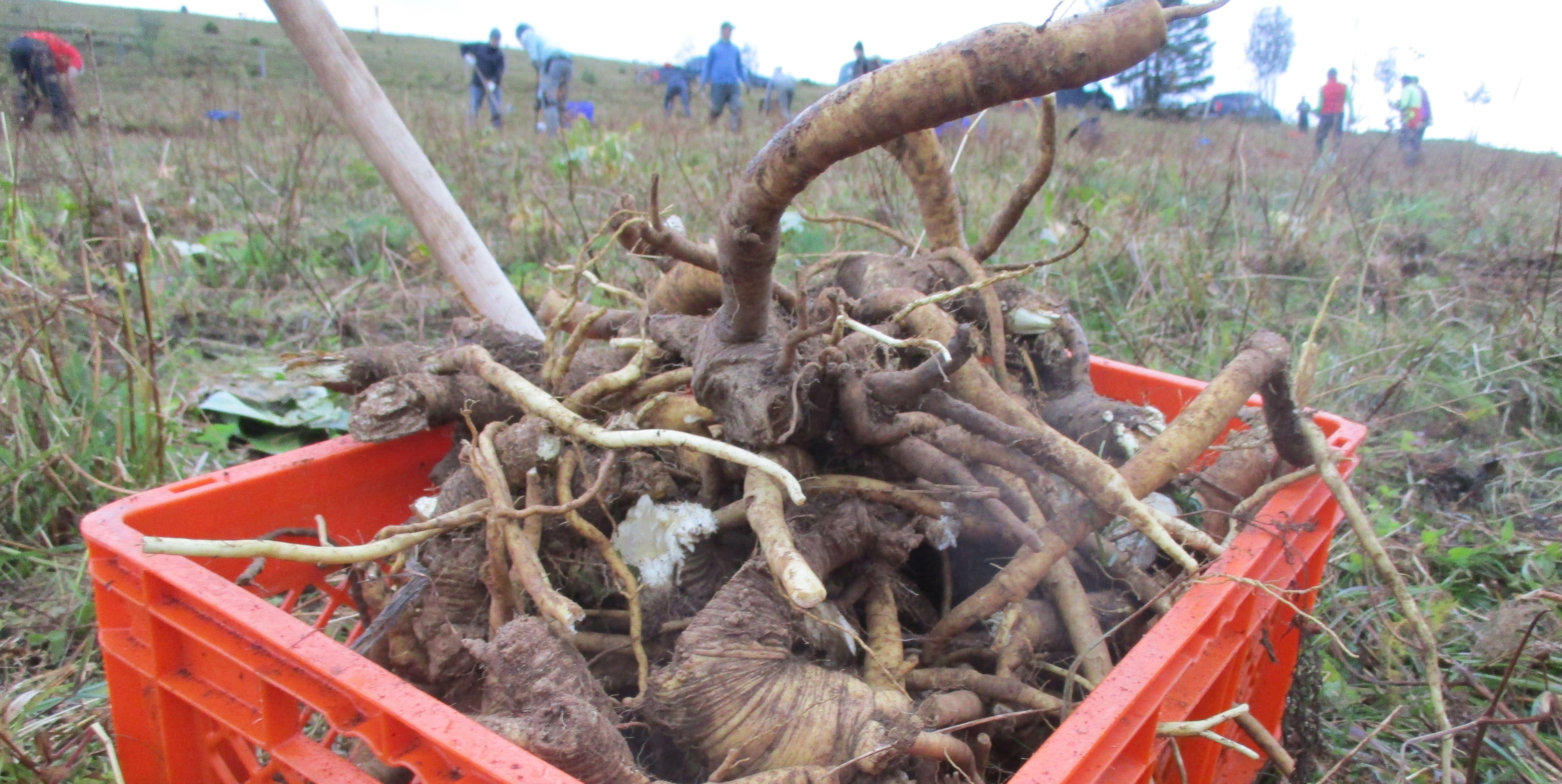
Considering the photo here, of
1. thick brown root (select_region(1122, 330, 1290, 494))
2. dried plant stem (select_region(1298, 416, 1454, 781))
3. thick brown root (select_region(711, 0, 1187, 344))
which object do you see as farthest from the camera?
thick brown root (select_region(1122, 330, 1290, 494))

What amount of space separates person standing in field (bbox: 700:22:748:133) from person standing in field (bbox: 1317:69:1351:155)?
4575 millimetres

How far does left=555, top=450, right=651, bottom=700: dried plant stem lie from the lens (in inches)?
41.4

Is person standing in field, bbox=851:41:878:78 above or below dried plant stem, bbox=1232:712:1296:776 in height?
above

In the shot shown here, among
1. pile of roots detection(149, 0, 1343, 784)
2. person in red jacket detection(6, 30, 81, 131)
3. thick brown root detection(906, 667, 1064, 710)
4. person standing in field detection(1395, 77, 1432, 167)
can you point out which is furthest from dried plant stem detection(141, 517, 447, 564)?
person standing in field detection(1395, 77, 1432, 167)

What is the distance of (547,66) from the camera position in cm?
737

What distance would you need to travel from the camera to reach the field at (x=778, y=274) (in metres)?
1.49

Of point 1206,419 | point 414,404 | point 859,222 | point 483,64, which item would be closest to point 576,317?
point 414,404

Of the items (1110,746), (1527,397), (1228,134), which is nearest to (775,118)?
(1228,134)

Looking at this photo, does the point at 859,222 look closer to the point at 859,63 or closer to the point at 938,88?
the point at 938,88

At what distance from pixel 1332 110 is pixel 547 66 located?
5820 millimetres

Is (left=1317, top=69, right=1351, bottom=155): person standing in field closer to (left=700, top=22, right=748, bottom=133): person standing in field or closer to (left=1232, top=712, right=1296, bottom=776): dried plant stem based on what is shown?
(left=1232, top=712, right=1296, bottom=776): dried plant stem

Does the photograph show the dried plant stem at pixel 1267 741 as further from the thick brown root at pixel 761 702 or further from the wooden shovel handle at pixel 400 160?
the wooden shovel handle at pixel 400 160

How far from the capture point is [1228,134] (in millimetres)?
5996

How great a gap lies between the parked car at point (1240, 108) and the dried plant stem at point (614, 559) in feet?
12.6
